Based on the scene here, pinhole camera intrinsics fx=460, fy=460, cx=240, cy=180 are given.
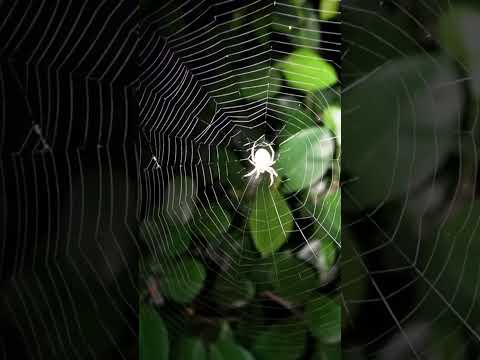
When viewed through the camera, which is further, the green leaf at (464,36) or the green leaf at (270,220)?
the green leaf at (270,220)

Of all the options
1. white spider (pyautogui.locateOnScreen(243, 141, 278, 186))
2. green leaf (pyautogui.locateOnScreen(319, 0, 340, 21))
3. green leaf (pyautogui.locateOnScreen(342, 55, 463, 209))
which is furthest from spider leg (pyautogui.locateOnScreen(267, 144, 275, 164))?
green leaf (pyautogui.locateOnScreen(319, 0, 340, 21))

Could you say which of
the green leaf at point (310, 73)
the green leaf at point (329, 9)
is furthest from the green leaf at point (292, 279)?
the green leaf at point (329, 9)

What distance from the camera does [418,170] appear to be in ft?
2.18

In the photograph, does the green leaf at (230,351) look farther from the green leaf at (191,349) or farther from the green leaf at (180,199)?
the green leaf at (180,199)

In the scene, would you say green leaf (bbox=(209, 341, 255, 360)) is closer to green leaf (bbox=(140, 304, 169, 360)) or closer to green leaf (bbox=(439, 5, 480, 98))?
green leaf (bbox=(140, 304, 169, 360))

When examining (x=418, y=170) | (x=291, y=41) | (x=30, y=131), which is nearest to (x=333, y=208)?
(x=418, y=170)

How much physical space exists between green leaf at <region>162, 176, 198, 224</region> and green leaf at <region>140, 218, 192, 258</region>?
1 cm

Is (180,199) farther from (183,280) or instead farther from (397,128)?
(397,128)

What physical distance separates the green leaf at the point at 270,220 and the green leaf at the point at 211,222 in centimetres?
4

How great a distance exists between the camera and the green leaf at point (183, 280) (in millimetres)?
696

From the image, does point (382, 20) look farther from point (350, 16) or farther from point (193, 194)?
point (193, 194)

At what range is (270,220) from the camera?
2.31ft

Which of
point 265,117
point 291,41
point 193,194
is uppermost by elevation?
point 291,41

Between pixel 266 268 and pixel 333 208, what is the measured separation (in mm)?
139
